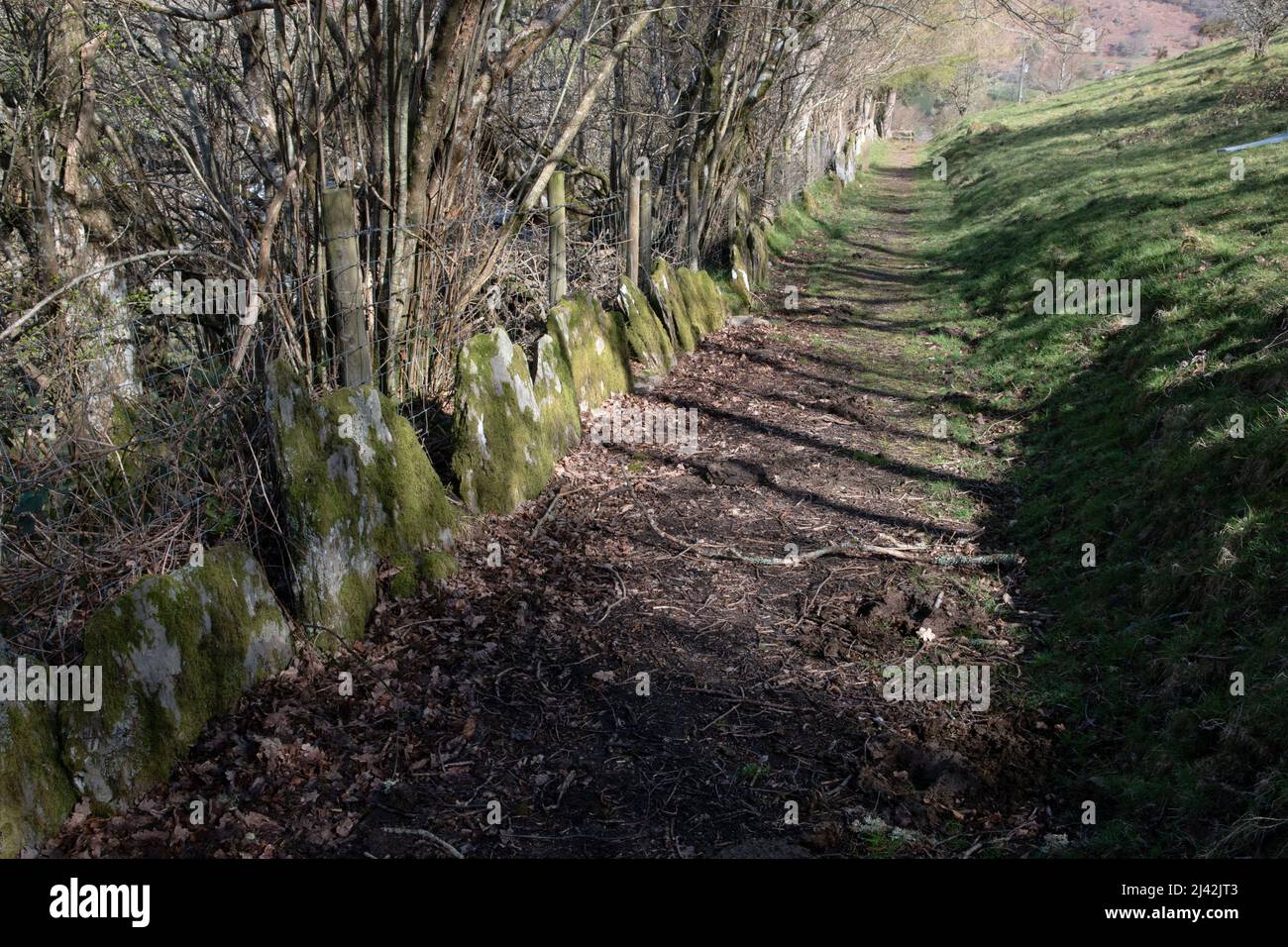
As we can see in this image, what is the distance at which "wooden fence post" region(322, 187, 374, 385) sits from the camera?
210 inches

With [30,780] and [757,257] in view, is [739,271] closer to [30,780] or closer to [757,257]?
[757,257]

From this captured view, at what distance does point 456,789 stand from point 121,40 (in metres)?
5.19

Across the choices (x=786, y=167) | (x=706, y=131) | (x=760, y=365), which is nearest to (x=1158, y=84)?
(x=786, y=167)

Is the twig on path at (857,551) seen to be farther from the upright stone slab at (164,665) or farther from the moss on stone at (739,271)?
the moss on stone at (739,271)

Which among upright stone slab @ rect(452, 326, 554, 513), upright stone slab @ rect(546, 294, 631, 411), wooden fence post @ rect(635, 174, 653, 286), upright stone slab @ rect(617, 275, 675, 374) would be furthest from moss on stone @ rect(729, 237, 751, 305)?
upright stone slab @ rect(452, 326, 554, 513)

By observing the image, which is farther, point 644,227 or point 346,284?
point 644,227

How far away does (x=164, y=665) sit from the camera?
12.3 feet

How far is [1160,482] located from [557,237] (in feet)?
17.4

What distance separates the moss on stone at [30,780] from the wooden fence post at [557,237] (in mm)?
5973

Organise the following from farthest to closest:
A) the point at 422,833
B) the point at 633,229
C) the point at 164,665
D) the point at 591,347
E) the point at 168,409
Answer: the point at 633,229, the point at 591,347, the point at 168,409, the point at 164,665, the point at 422,833

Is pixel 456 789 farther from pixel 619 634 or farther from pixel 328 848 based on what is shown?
pixel 619 634

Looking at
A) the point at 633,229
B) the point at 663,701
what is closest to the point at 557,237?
the point at 633,229

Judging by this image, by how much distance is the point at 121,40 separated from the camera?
5836mm

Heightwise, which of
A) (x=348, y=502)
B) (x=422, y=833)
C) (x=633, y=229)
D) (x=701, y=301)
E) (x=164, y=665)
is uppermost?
(x=633, y=229)
